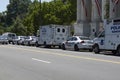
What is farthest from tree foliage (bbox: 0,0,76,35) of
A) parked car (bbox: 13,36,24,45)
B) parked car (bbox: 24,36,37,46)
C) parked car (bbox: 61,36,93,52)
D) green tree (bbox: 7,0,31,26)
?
green tree (bbox: 7,0,31,26)

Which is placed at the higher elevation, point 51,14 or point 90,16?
point 51,14

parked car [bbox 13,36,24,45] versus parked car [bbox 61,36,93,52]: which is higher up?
parked car [bbox 13,36,24,45]

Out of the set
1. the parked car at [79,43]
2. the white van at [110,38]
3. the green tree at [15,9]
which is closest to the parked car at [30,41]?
the parked car at [79,43]

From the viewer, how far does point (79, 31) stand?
6438 cm

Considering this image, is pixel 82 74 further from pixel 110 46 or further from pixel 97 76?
pixel 110 46

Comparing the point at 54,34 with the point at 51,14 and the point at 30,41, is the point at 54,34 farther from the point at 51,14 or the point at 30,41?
the point at 51,14

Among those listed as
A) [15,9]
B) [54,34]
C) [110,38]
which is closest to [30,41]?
[54,34]

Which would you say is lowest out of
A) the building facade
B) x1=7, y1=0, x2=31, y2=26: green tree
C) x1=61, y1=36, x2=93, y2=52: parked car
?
x1=61, y1=36, x2=93, y2=52: parked car

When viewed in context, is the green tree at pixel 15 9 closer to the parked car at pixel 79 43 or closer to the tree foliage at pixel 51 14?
the tree foliage at pixel 51 14

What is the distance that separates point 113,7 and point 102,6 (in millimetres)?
10558

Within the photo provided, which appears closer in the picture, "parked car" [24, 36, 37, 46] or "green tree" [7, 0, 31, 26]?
"parked car" [24, 36, 37, 46]

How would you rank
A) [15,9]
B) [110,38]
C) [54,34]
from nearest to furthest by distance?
[110,38] → [54,34] → [15,9]

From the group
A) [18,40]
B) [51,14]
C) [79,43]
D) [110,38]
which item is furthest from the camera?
[51,14]

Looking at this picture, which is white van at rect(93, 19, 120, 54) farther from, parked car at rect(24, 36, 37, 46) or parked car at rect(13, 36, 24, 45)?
parked car at rect(13, 36, 24, 45)
